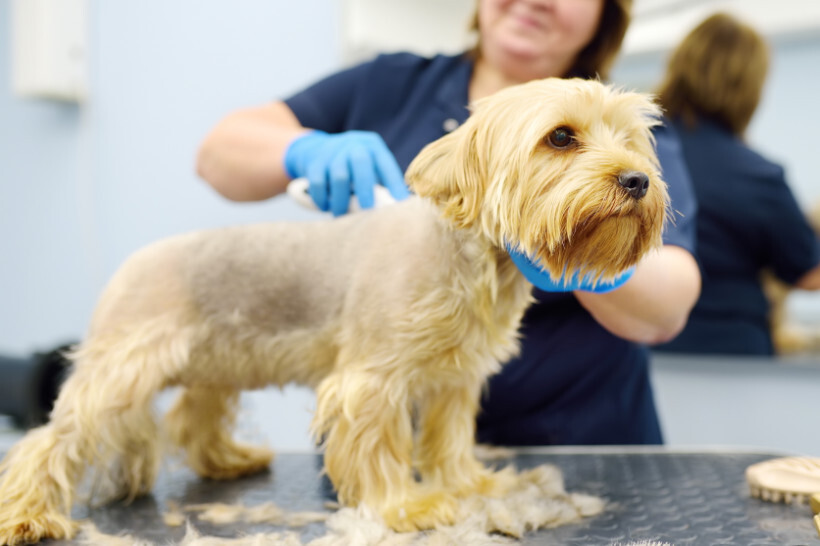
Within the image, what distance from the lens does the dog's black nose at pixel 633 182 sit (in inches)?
28.8

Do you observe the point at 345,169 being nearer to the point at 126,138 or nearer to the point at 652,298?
the point at 652,298

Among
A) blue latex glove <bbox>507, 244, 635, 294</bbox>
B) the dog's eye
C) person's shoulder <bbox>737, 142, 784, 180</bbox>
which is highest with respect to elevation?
person's shoulder <bbox>737, 142, 784, 180</bbox>

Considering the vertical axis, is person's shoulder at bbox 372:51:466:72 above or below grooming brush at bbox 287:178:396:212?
above

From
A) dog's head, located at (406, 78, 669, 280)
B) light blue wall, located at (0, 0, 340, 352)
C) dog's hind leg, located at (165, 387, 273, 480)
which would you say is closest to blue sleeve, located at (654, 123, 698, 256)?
dog's head, located at (406, 78, 669, 280)

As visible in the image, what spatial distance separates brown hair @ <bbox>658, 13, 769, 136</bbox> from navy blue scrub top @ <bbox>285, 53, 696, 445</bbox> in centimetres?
73

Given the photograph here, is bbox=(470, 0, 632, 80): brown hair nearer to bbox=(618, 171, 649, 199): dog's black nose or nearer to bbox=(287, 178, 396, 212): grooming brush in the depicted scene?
bbox=(287, 178, 396, 212): grooming brush

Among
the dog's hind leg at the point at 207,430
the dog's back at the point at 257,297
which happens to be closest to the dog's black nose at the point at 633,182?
the dog's back at the point at 257,297

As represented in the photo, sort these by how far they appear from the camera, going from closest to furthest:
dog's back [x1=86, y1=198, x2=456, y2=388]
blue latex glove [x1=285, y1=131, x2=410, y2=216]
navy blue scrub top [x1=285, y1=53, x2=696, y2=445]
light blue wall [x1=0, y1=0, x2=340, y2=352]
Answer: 1. dog's back [x1=86, y1=198, x2=456, y2=388]
2. blue latex glove [x1=285, y1=131, x2=410, y2=216]
3. navy blue scrub top [x1=285, y1=53, x2=696, y2=445]
4. light blue wall [x1=0, y1=0, x2=340, y2=352]

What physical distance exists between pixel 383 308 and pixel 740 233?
1423 mm

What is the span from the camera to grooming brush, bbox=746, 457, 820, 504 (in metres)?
0.93

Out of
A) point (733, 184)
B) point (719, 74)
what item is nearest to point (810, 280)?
point (733, 184)

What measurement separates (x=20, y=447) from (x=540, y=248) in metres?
0.72

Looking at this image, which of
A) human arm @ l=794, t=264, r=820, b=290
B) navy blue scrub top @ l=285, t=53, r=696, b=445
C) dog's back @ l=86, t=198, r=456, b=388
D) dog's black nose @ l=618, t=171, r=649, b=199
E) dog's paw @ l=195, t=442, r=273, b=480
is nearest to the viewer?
dog's black nose @ l=618, t=171, r=649, b=199

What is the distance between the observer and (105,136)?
2.64 m
